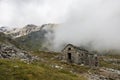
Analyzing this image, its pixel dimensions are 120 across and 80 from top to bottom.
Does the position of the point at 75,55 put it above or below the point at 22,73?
above

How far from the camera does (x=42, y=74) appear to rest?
177 ft

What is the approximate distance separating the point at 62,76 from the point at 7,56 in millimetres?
15652

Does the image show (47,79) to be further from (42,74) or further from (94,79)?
(94,79)

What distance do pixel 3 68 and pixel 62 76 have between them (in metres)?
11.6

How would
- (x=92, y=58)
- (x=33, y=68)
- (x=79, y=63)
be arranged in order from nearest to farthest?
(x=33, y=68) < (x=79, y=63) < (x=92, y=58)

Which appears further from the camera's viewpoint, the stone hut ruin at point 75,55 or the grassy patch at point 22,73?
the stone hut ruin at point 75,55

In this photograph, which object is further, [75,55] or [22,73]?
[75,55]

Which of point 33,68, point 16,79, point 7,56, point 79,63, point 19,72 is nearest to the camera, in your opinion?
point 16,79

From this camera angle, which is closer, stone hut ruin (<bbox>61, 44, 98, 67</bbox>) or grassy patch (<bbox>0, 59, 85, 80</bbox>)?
grassy patch (<bbox>0, 59, 85, 80</bbox>)

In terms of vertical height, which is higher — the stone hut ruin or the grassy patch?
the stone hut ruin

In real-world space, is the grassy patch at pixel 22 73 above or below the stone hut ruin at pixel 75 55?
below

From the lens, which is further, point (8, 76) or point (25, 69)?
point (25, 69)

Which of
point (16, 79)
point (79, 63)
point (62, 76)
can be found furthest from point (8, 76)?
point (79, 63)

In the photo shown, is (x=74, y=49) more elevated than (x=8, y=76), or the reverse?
(x=74, y=49)
